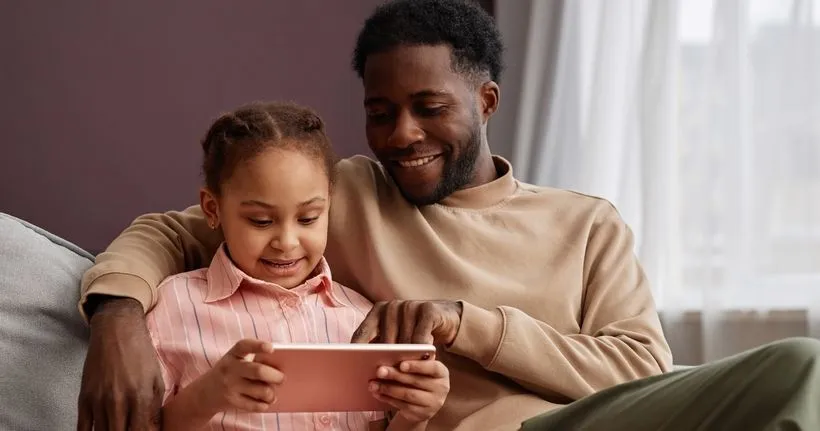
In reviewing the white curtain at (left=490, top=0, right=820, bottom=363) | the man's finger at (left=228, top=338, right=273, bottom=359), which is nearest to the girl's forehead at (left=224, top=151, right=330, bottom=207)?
the man's finger at (left=228, top=338, right=273, bottom=359)

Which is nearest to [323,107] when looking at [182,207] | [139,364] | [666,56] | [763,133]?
[182,207]

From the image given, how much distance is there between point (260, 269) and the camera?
1648mm

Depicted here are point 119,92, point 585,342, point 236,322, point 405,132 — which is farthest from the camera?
point 119,92

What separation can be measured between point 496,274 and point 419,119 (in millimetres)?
303

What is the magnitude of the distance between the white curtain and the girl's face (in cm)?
132

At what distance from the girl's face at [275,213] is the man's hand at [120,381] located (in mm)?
207

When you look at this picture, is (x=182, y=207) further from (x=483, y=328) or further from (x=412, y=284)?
(x=483, y=328)

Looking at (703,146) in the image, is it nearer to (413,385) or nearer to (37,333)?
(413,385)

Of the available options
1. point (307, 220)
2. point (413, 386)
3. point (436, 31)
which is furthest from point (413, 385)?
point (436, 31)

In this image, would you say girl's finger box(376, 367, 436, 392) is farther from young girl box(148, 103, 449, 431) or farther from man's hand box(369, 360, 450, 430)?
young girl box(148, 103, 449, 431)

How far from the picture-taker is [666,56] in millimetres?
2803

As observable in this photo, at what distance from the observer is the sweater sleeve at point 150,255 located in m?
1.62

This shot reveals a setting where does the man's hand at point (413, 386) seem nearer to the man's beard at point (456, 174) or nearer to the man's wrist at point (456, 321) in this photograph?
the man's wrist at point (456, 321)

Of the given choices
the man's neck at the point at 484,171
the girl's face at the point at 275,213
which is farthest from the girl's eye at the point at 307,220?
the man's neck at the point at 484,171
